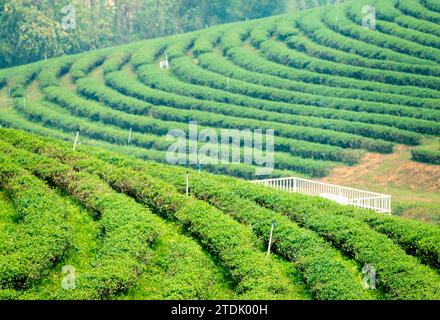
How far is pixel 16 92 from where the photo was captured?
198ft

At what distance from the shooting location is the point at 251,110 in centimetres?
5159

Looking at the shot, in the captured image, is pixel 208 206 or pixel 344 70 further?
pixel 344 70

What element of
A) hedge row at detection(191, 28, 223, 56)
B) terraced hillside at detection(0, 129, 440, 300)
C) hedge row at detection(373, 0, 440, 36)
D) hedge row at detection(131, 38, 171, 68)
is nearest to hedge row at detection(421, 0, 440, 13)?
hedge row at detection(373, 0, 440, 36)

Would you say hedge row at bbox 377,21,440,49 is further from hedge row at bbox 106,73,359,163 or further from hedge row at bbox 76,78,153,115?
hedge row at bbox 76,78,153,115

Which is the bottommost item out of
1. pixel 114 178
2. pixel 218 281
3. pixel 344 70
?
pixel 218 281

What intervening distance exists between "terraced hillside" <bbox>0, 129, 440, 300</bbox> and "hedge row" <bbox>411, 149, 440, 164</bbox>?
15.5 m

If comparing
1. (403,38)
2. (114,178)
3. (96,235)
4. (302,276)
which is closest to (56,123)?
(403,38)

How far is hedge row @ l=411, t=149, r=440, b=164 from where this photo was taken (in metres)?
44.0

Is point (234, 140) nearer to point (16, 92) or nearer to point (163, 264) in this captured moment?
point (16, 92)

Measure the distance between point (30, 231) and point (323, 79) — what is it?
31.7 m
